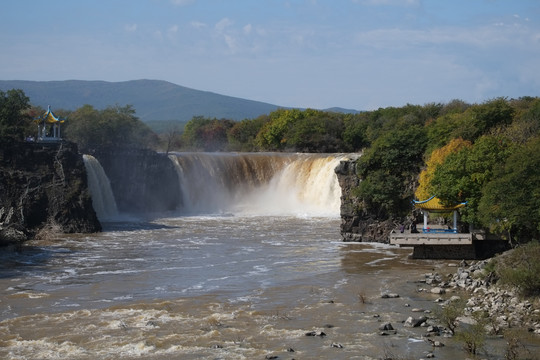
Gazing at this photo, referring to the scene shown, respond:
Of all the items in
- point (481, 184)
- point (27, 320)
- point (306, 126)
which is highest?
point (306, 126)

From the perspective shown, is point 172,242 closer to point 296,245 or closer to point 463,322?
point 296,245

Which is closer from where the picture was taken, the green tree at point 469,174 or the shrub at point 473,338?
the shrub at point 473,338

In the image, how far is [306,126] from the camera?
72500 mm

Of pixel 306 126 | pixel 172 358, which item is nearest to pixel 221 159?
pixel 306 126

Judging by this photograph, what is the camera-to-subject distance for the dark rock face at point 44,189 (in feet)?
133

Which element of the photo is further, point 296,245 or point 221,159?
point 221,159

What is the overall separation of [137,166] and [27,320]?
32.8 metres

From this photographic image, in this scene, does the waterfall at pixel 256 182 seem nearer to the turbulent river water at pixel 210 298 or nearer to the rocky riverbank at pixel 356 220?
the turbulent river water at pixel 210 298

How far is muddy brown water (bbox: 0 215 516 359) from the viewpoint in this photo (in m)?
17.5

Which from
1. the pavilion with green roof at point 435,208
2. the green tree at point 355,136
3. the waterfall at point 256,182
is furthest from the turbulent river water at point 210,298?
the green tree at point 355,136

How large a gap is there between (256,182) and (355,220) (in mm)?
22207

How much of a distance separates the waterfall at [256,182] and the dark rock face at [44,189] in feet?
38.0

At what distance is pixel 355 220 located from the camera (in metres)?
34.4

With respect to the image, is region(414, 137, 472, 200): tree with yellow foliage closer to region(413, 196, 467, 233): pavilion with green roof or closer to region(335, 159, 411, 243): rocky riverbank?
region(413, 196, 467, 233): pavilion with green roof
